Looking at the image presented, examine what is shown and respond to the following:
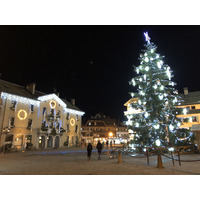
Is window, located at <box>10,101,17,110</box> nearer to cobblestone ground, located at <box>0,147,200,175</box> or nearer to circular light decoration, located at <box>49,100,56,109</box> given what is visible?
circular light decoration, located at <box>49,100,56,109</box>

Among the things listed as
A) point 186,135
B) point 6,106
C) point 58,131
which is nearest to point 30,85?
point 6,106

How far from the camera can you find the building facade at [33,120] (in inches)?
995

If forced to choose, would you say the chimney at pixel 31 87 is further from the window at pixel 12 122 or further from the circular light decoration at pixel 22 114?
the window at pixel 12 122

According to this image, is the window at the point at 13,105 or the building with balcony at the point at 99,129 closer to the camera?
the window at the point at 13,105

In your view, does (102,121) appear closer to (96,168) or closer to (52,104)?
(52,104)

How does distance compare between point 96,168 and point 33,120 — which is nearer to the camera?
point 96,168

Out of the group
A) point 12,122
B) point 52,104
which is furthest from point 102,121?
point 12,122

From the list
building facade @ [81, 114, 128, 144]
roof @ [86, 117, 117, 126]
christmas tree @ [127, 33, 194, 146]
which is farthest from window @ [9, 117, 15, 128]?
roof @ [86, 117, 117, 126]

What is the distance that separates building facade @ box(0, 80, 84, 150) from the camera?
82.9ft

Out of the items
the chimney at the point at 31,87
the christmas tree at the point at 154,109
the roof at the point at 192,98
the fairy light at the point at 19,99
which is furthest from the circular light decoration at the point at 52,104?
the roof at the point at 192,98

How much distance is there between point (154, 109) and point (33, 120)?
23.1m

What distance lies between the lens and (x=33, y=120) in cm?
3000

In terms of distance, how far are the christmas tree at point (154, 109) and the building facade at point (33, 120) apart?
1952 cm

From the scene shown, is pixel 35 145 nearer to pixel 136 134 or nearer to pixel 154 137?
pixel 136 134
